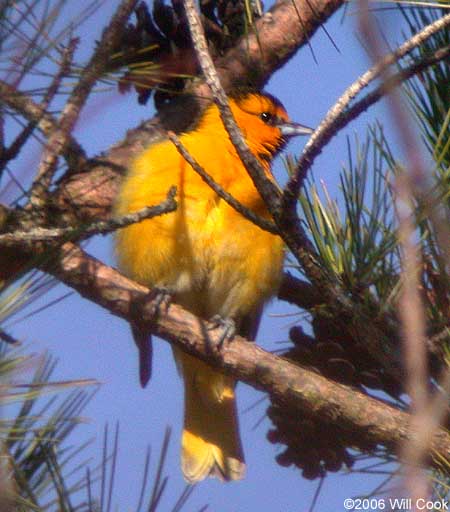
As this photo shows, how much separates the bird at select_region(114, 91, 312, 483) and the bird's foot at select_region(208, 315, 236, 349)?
0.13 m

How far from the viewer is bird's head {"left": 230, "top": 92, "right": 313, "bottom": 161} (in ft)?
11.6

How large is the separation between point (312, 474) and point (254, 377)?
0.31 meters

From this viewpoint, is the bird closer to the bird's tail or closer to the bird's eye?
the bird's tail

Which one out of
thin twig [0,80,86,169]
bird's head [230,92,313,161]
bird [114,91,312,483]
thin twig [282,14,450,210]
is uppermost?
bird's head [230,92,313,161]

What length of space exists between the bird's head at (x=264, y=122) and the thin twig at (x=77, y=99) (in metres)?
1.38

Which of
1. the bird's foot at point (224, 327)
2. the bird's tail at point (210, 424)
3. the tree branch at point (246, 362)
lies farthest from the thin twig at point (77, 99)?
the bird's tail at point (210, 424)

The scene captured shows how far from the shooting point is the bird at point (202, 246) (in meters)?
2.85

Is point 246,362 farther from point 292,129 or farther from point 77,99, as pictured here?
point 292,129

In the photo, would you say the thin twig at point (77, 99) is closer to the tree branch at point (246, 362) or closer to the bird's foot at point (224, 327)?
the tree branch at point (246, 362)

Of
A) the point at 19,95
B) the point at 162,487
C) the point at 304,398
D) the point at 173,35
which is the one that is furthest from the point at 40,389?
the point at 173,35

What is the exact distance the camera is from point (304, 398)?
2354mm

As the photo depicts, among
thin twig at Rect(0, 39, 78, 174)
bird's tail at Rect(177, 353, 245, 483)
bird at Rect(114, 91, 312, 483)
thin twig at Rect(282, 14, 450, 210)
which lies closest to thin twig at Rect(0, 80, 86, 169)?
thin twig at Rect(0, 39, 78, 174)

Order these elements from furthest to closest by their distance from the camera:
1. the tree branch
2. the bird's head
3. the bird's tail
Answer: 1. the bird's head
2. the bird's tail
3. the tree branch

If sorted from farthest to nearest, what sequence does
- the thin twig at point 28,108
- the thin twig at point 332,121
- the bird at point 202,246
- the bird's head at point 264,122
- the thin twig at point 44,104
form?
1. the bird's head at point 264,122
2. the bird at point 202,246
3. the thin twig at point 44,104
4. the thin twig at point 28,108
5. the thin twig at point 332,121
